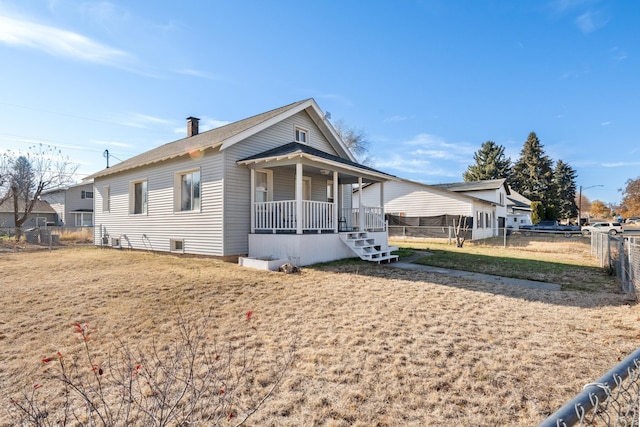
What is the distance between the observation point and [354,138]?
115 feet

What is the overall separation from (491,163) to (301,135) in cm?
4494

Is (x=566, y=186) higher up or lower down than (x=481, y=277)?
higher up

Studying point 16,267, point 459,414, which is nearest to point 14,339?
point 459,414

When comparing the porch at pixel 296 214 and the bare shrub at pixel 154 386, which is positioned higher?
the porch at pixel 296 214

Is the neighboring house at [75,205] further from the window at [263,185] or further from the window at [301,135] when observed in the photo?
the window at [263,185]

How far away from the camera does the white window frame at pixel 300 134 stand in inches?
546

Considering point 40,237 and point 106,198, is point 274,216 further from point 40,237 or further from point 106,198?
point 40,237

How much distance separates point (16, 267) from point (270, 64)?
11.5 m

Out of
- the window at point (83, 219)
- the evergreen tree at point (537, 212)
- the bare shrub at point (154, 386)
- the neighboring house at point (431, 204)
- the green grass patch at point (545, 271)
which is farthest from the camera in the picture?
the evergreen tree at point (537, 212)

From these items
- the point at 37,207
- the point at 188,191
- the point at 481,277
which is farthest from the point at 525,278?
the point at 37,207

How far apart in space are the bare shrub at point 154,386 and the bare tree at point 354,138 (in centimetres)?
3164

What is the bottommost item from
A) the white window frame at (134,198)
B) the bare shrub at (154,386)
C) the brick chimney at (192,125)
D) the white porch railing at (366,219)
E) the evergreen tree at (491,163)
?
the bare shrub at (154,386)

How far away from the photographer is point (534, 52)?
47.8 feet

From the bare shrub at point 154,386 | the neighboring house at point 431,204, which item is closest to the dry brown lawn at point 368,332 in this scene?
the bare shrub at point 154,386
